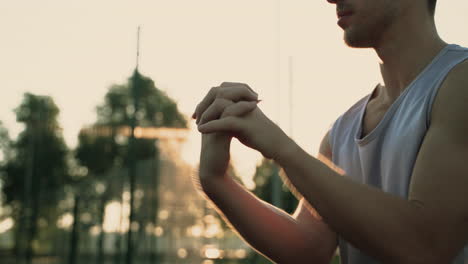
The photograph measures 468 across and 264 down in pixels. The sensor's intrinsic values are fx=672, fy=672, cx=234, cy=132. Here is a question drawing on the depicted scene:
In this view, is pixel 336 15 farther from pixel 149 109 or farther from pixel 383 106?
pixel 149 109

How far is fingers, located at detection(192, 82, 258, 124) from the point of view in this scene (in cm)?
135

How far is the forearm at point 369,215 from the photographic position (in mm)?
1185

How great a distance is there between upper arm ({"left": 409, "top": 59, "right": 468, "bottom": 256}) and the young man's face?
Answer: 274 millimetres

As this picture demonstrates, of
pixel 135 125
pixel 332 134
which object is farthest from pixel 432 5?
pixel 135 125

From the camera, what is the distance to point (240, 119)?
132 centimetres

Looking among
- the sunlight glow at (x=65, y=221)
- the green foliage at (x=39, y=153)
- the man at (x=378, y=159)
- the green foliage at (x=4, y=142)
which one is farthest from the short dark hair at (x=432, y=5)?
the green foliage at (x=4, y=142)

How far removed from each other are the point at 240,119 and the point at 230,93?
68 millimetres

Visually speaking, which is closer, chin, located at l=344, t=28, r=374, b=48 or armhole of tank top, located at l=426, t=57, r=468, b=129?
armhole of tank top, located at l=426, t=57, r=468, b=129

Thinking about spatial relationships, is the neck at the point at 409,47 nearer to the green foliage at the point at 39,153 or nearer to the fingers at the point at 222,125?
the fingers at the point at 222,125

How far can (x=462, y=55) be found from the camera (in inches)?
54.8

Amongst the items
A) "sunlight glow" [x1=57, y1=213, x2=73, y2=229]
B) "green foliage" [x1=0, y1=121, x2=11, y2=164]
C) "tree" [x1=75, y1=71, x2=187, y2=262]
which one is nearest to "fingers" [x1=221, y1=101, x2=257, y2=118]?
"tree" [x1=75, y1=71, x2=187, y2=262]

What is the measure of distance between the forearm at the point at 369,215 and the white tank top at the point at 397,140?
18 centimetres

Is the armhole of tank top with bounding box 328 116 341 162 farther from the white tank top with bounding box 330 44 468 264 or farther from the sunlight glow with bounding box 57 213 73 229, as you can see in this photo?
the sunlight glow with bounding box 57 213 73 229

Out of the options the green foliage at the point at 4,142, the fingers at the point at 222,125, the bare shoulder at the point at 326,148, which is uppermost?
the fingers at the point at 222,125
